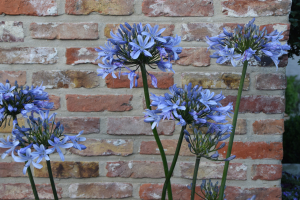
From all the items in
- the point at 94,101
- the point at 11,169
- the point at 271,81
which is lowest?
the point at 11,169

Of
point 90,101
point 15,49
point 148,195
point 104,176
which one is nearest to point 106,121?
point 90,101

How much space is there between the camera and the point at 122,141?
108 centimetres

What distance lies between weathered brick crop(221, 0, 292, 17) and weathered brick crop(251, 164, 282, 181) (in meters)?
0.64

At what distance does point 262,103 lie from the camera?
1045 mm

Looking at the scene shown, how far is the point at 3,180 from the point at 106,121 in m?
0.54

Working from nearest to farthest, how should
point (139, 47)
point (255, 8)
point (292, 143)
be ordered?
point (139, 47), point (255, 8), point (292, 143)

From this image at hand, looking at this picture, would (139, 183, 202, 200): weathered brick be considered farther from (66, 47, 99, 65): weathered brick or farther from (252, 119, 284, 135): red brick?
(66, 47, 99, 65): weathered brick

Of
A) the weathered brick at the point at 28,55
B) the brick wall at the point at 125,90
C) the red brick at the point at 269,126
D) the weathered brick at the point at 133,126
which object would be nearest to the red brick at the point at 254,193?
the brick wall at the point at 125,90

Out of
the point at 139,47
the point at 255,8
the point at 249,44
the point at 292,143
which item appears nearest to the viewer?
the point at 139,47

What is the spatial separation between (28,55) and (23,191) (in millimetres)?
606

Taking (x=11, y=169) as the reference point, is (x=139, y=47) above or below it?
above

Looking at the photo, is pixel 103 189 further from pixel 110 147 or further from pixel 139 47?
pixel 139 47

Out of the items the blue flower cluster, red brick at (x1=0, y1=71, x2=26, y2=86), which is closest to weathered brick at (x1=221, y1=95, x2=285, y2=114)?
the blue flower cluster

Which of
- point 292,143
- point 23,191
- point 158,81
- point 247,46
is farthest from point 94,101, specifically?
point 292,143
